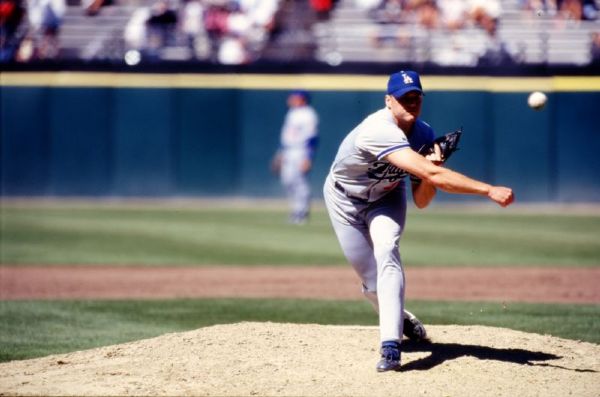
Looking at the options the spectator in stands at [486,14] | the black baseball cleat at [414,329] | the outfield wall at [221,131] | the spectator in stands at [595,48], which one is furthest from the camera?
the spectator in stands at [486,14]

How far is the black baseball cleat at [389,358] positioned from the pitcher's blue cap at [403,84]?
1.48 m

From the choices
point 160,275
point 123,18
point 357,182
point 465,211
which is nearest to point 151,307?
point 160,275

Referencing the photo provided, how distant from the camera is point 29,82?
69.2ft

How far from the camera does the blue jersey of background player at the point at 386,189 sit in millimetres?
5812

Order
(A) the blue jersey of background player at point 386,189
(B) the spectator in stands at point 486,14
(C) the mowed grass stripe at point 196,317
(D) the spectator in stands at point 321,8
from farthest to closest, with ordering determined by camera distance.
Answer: (D) the spectator in stands at point 321,8
(B) the spectator in stands at point 486,14
(C) the mowed grass stripe at point 196,317
(A) the blue jersey of background player at point 386,189

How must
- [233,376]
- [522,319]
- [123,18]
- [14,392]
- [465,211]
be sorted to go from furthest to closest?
[123,18] < [465,211] < [522,319] < [233,376] < [14,392]

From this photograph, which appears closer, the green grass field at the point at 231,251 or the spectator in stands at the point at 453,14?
Result: the green grass field at the point at 231,251

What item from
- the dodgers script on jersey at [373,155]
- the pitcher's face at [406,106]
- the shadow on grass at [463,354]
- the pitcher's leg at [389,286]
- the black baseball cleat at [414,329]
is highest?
the pitcher's face at [406,106]

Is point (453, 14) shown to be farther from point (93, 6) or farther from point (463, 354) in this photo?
point (463, 354)

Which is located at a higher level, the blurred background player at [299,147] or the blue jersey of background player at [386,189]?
the blue jersey of background player at [386,189]

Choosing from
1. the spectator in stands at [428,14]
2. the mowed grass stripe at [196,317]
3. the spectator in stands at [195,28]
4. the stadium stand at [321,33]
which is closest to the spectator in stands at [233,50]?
the stadium stand at [321,33]

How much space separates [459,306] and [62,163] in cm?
1340

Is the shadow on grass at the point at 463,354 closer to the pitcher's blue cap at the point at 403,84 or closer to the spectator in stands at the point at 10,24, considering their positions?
the pitcher's blue cap at the point at 403,84

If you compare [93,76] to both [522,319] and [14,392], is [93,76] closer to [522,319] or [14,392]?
[522,319]
